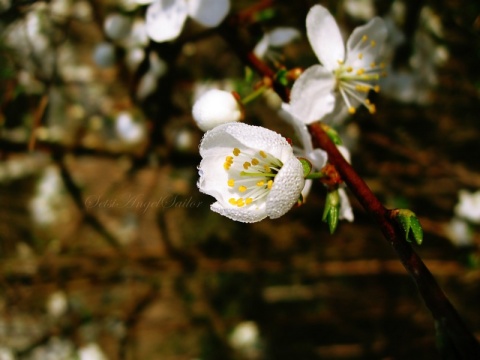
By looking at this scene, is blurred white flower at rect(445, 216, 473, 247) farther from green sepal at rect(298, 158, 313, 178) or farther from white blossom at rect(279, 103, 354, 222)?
green sepal at rect(298, 158, 313, 178)

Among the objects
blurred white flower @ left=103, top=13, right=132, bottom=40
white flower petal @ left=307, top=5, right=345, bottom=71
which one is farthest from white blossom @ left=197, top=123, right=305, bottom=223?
blurred white flower @ left=103, top=13, right=132, bottom=40

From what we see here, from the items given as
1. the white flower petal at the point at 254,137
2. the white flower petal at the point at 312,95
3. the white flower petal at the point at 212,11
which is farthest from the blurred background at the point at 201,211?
the white flower petal at the point at 254,137

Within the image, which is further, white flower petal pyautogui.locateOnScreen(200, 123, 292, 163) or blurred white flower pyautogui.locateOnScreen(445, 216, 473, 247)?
blurred white flower pyautogui.locateOnScreen(445, 216, 473, 247)

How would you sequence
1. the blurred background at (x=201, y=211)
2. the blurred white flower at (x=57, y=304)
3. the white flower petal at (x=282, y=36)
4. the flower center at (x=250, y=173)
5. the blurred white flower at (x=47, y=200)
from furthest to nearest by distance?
the blurred white flower at (x=47, y=200) < the blurred white flower at (x=57, y=304) < the blurred background at (x=201, y=211) < the white flower petal at (x=282, y=36) < the flower center at (x=250, y=173)

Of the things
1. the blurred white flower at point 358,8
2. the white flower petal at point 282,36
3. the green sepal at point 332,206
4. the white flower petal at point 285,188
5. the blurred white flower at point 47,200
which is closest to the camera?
the white flower petal at point 285,188

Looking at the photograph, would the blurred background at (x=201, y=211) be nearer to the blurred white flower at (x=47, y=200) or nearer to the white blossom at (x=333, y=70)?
the blurred white flower at (x=47, y=200)

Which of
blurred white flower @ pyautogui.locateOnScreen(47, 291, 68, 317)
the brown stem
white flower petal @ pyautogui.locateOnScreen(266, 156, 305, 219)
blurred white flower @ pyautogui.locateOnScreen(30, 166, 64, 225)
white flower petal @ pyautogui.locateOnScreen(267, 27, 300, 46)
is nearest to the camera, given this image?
the brown stem

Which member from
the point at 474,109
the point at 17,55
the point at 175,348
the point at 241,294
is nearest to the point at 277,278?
the point at 241,294

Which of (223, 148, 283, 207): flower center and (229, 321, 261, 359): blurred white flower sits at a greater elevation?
(223, 148, 283, 207): flower center

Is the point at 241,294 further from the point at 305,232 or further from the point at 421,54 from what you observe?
the point at 421,54
